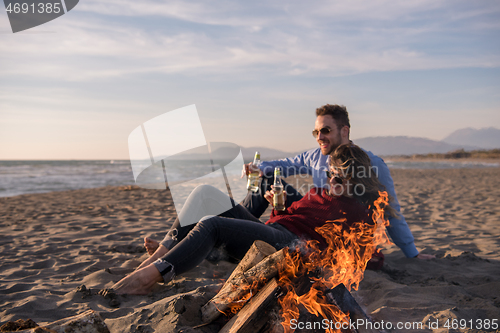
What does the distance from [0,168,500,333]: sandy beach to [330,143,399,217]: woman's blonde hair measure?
951mm

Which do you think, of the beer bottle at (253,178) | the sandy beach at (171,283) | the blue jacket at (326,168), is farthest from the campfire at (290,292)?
the beer bottle at (253,178)

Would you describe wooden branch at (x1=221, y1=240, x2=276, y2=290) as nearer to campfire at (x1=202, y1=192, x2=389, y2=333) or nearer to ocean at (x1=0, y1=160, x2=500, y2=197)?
campfire at (x1=202, y1=192, x2=389, y2=333)

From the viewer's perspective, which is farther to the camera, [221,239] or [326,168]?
[326,168]

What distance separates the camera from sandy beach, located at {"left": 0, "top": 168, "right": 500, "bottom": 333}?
7.54 ft

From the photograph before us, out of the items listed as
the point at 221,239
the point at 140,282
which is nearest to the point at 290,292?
the point at 221,239

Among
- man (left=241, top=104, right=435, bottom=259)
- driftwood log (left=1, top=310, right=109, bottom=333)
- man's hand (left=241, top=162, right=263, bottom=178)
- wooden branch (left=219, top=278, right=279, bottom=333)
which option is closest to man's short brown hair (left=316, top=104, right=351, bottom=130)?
man (left=241, top=104, right=435, bottom=259)

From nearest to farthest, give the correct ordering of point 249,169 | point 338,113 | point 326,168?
1. point 326,168
2. point 338,113
3. point 249,169

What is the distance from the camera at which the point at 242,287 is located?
185cm

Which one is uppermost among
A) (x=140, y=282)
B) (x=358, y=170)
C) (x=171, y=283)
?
(x=358, y=170)

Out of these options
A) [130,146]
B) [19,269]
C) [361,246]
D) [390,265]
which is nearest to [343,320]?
[361,246]

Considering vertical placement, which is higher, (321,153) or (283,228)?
(321,153)

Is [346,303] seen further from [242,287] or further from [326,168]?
[326,168]

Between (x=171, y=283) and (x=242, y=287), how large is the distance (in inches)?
54.3

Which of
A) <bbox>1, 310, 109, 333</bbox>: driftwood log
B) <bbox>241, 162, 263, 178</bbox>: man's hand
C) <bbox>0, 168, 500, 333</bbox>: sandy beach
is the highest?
<bbox>241, 162, 263, 178</bbox>: man's hand
